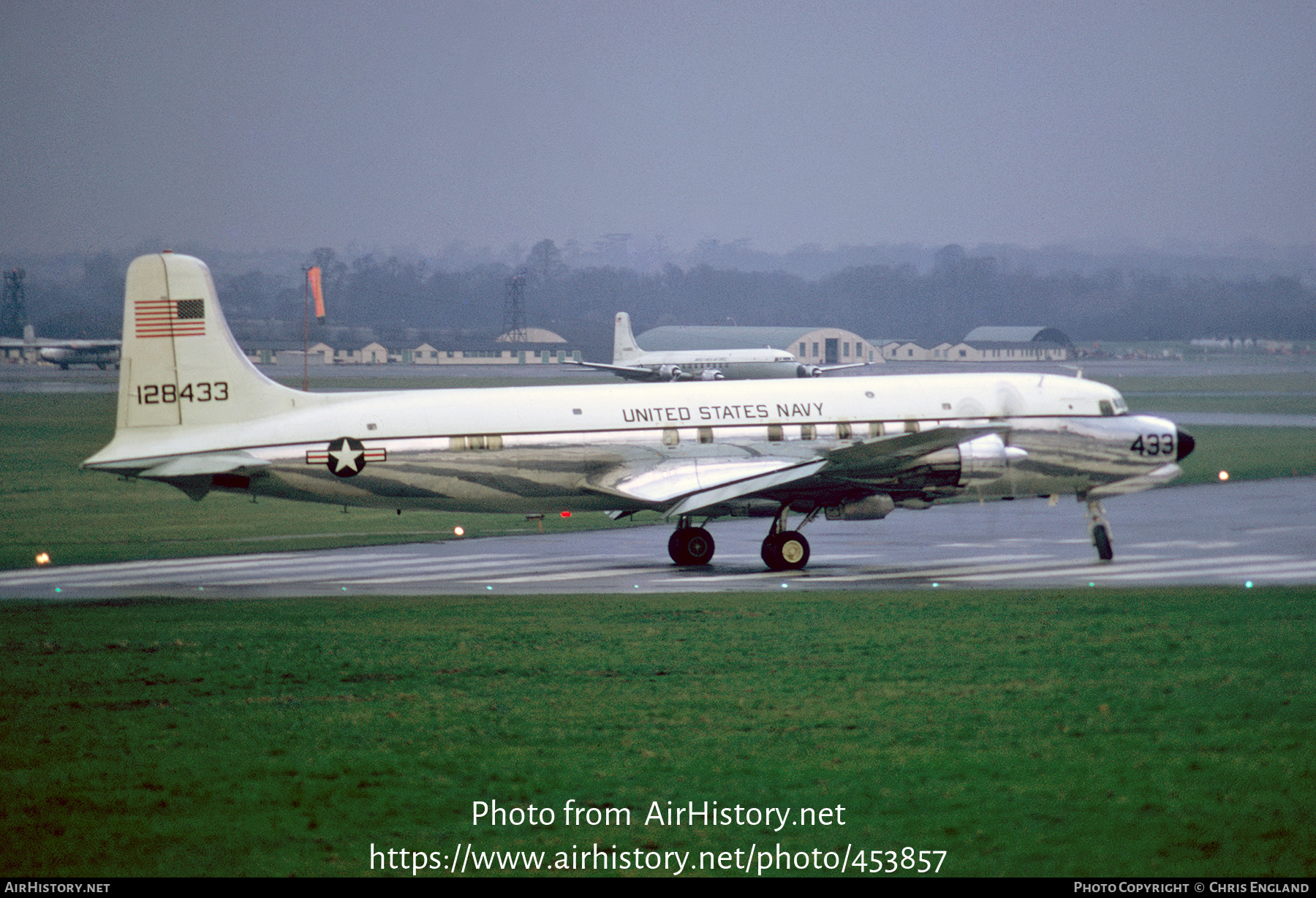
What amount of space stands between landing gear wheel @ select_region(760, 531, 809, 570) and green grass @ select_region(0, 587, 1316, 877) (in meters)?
8.44

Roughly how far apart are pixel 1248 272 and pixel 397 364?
122 metres

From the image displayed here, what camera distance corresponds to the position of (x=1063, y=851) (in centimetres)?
1012

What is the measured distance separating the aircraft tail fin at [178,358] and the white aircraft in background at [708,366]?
282 feet

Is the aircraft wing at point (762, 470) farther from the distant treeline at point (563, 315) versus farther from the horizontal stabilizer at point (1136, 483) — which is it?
the distant treeline at point (563, 315)

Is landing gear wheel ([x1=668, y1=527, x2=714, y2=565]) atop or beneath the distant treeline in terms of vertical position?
beneath

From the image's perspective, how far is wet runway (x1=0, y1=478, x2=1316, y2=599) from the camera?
1163 inches

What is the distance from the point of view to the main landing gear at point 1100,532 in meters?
32.8

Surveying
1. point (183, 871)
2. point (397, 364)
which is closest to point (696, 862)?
point (183, 871)

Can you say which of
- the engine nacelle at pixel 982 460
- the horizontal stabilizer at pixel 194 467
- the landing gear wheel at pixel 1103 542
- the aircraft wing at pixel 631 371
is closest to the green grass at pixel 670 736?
the horizontal stabilizer at pixel 194 467

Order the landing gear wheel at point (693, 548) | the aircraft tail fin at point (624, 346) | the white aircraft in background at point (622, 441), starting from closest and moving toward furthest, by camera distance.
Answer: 1. the white aircraft in background at point (622, 441)
2. the landing gear wheel at point (693, 548)
3. the aircraft tail fin at point (624, 346)

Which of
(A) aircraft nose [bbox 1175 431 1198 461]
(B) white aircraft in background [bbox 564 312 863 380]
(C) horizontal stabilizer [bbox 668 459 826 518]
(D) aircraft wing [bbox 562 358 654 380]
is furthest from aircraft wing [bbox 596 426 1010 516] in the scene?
(D) aircraft wing [bbox 562 358 654 380]

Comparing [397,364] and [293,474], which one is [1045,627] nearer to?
[293,474]

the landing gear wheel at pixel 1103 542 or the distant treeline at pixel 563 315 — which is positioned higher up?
the distant treeline at pixel 563 315

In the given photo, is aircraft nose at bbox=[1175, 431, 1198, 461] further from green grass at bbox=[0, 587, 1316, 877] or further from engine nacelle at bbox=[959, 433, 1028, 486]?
green grass at bbox=[0, 587, 1316, 877]
